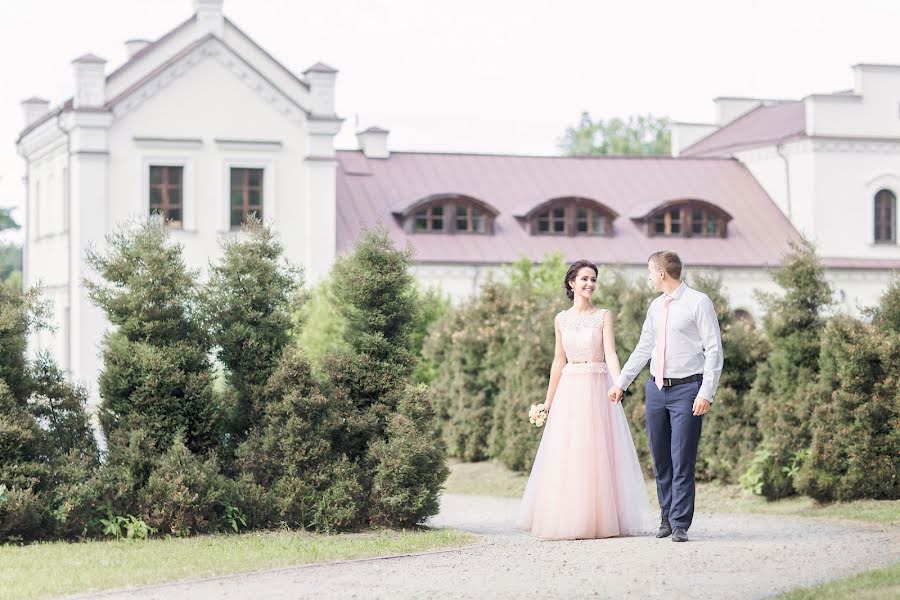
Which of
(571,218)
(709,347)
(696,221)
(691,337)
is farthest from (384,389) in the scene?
(696,221)

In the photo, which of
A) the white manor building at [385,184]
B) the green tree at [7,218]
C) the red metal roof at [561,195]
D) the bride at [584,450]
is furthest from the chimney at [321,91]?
the green tree at [7,218]

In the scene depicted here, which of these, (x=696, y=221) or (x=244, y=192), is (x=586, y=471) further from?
(x=696, y=221)

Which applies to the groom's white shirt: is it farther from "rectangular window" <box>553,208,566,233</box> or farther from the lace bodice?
"rectangular window" <box>553,208,566,233</box>

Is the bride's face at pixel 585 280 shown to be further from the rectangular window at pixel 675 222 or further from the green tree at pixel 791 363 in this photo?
the rectangular window at pixel 675 222

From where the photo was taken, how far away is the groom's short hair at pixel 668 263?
10797mm

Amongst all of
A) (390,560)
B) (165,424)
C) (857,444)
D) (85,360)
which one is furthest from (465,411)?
(85,360)

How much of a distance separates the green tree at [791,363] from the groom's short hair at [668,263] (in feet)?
15.9

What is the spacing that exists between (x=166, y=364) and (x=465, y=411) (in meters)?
10.3

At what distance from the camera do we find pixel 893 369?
563 inches

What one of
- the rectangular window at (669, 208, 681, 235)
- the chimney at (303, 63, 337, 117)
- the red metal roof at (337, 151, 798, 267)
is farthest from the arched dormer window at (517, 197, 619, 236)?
the chimney at (303, 63, 337, 117)

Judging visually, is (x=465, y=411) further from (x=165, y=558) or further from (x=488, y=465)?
(x=165, y=558)

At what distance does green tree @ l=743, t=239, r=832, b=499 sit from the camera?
50.1 ft

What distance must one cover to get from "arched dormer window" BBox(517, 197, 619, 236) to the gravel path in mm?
31062

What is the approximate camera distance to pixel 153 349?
1191 centimetres
